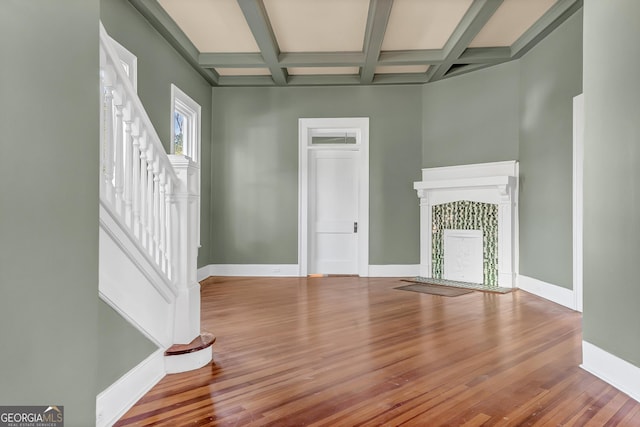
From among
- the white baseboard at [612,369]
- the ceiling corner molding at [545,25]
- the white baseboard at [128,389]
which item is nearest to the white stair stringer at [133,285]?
the white baseboard at [128,389]

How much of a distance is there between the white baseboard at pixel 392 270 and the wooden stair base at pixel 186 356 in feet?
12.1

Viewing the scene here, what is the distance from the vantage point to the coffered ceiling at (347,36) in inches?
146

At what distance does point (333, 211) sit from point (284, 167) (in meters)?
1.06

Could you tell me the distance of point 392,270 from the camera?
5.70m

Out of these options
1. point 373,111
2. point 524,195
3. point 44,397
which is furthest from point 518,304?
point 44,397

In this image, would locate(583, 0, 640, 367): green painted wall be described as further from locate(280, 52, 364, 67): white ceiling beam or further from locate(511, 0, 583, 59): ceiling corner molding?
locate(280, 52, 364, 67): white ceiling beam

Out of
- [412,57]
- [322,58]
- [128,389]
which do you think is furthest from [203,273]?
[412,57]

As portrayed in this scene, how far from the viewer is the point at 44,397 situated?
108 centimetres

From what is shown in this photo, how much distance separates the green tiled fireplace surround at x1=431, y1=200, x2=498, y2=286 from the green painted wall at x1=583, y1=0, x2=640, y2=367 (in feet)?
8.42

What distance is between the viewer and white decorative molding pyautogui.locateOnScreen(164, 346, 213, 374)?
2227 millimetres

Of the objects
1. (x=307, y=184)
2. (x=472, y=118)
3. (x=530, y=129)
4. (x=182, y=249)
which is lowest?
(x=182, y=249)

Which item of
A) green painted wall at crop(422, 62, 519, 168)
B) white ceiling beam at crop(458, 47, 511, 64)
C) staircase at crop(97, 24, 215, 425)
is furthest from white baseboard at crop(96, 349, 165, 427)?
white ceiling beam at crop(458, 47, 511, 64)

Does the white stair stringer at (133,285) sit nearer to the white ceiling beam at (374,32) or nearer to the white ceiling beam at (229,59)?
the white ceiling beam at (374,32)

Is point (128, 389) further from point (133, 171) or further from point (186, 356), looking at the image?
point (133, 171)
